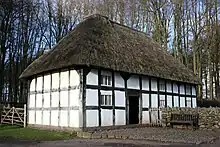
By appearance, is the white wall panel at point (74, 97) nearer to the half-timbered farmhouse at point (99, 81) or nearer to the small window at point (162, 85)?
the half-timbered farmhouse at point (99, 81)

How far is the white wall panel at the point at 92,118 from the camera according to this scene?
1748 cm

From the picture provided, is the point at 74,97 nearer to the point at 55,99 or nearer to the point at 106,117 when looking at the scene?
the point at 55,99

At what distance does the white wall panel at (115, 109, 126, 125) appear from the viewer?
63.4 ft

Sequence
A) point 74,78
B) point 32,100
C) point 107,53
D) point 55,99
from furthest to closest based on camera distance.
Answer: point 32,100
point 55,99
point 107,53
point 74,78

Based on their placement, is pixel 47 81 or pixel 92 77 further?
pixel 47 81

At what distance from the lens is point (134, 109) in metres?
21.8

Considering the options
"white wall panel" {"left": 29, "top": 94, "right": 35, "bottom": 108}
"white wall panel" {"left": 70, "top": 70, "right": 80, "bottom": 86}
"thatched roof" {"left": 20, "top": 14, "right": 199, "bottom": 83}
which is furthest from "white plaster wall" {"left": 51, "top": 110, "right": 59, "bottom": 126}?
"white wall panel" {"left": 29, "top": 94, "right": 35, "bottom": 108}

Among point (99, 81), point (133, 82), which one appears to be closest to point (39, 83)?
point (99, 81)

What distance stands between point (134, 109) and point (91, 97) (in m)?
4.98

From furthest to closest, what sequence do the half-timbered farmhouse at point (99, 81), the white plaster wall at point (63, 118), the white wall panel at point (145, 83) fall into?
the white wall panel at point (145, 83)
the white plaster wall at point (63, 118)
the half-timbered farmhouse at point (99, 81)

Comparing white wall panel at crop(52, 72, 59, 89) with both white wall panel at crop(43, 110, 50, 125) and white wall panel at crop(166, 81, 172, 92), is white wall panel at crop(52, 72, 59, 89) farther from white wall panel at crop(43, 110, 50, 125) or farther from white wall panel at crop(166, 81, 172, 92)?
white wall panel at crop(166, 81, 172, 92)

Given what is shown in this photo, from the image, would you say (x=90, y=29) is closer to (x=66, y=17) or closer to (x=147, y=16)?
(x=147, y=16)

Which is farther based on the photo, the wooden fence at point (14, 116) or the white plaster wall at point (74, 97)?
the wooden fence at point (14, 116)

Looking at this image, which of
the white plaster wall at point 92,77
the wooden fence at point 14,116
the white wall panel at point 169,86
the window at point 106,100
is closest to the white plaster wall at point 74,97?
the white plaster wall at point 92,77
